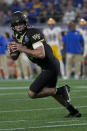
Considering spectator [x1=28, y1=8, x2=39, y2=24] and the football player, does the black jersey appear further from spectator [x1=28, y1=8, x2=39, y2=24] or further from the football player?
spectator [x1=28, y1=8, x2=39, y2=24]

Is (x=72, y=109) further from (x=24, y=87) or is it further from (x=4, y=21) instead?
(x=4, y=21)

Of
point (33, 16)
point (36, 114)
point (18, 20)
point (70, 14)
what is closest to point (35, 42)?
point (18, 20)

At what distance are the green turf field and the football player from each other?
0.34m

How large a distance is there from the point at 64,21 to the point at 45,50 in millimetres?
13290

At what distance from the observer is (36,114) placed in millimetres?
7629

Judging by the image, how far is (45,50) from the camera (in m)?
7.04

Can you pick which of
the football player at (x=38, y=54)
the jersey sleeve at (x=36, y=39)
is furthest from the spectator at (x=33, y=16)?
the jersey sleeve at (x=36, y=39)

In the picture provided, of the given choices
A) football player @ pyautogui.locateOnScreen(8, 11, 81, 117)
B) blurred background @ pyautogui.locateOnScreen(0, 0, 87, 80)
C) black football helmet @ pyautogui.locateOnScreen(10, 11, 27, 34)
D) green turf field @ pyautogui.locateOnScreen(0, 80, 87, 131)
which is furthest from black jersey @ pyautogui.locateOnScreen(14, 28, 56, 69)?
blurred background @ pyautogui.locateOnScreen(0, 0, 87, 80)

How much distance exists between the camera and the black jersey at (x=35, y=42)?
6.82m

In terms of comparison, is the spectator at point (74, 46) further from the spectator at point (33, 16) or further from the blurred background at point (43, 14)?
the spectator at point (33, 16)

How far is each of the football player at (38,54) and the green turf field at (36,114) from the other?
338 millimetres

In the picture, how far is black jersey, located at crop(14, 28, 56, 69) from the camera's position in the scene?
22.4 feet

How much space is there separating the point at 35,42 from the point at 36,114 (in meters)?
1.30

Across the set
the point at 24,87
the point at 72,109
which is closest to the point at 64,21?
the point at 24,87
